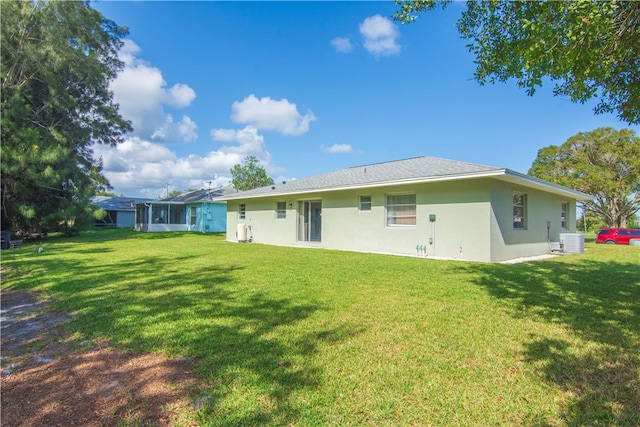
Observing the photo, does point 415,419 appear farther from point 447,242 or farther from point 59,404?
point 447,242

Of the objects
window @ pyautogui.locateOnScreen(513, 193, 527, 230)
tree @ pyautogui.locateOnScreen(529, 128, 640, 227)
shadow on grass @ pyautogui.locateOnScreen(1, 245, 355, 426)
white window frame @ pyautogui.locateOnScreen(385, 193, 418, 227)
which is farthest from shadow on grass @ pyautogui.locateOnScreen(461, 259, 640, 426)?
tree @ pyautogui.locateOnScreen(529, 128, 640, 227)

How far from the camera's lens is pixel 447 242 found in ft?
35.7

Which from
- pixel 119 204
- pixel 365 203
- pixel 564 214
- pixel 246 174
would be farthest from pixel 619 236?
pixel 119 204

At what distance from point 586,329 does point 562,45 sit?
3546 millimetres

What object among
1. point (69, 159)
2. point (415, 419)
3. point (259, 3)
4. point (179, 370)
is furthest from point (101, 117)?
point (415, 419)

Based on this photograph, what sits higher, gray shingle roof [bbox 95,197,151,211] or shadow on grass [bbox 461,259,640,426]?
gray shingle roof [bbox 95,197,151,211]

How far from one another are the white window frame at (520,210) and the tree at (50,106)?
20.4 m

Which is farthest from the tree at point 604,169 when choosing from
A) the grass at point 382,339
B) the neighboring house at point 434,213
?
the grass at point 382,339

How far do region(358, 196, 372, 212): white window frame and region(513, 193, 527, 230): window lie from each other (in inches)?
206

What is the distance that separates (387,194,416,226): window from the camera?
1188 centimetres

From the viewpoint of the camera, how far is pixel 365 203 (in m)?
13.3

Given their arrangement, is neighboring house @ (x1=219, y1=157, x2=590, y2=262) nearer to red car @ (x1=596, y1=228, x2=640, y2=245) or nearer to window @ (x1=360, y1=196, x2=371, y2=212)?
window @ (x1=360, y1=196, x2=371, y2=212)

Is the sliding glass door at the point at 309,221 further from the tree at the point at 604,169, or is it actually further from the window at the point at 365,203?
the tree at the point at 604,169

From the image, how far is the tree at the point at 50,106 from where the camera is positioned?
613 inches
